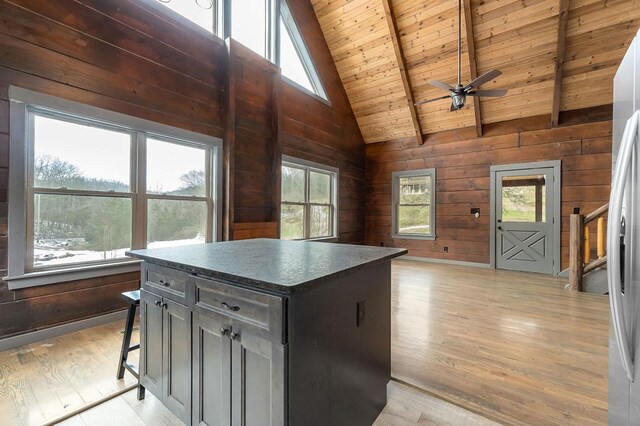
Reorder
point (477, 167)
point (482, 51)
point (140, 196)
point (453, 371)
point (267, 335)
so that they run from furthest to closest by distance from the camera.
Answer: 1. point (477, 167)
2. point (482, 51)
3. point (140, 196)
4. point (453, 371)
5. point (267, 335)

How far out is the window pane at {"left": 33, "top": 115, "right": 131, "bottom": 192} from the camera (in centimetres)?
260

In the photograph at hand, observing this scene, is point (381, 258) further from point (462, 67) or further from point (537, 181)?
point (537, 181)

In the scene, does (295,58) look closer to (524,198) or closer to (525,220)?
(524,198)

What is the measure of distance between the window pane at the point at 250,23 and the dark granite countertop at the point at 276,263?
3.77 metres

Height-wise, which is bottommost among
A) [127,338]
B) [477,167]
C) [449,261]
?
[449,261]

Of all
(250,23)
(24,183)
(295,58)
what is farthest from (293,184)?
(24,183)

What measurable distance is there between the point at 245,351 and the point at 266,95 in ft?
13.8

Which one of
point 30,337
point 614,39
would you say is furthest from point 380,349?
point 614,39

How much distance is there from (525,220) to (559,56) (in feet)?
8.95

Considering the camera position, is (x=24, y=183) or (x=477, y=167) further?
(x=477, y=167)

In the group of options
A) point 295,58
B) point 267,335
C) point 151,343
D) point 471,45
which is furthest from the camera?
point 295,58

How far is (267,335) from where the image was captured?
43.2 inches

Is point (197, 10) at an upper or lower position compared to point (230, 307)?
upper

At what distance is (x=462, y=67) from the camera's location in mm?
5000
